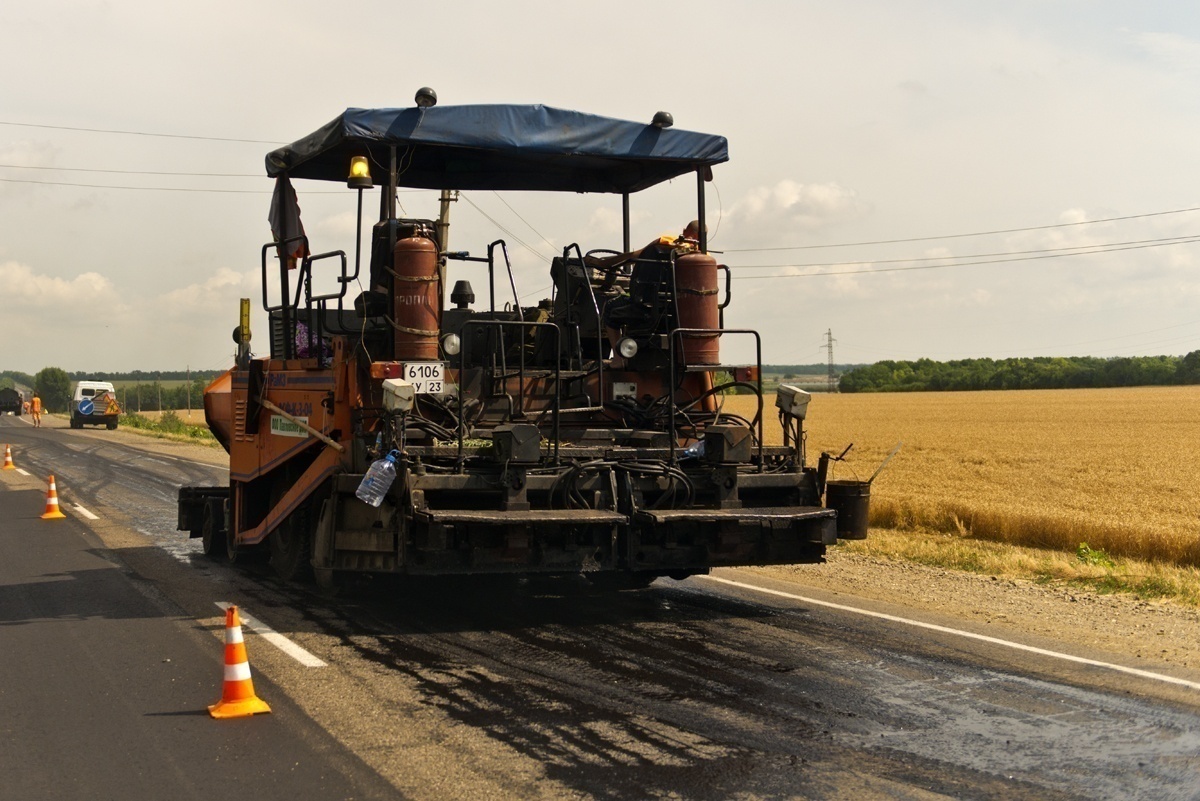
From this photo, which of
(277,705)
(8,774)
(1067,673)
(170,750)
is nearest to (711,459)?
(1067,673)

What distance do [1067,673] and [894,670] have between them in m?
1.02

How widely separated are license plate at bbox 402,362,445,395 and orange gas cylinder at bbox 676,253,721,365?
6.47 feet

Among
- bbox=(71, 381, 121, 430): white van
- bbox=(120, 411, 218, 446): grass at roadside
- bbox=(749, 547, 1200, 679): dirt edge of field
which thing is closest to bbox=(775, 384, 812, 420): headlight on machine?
bbox=(749, 547, 1200, 679): dirt edge of field

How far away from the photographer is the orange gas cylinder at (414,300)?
8.26 metres

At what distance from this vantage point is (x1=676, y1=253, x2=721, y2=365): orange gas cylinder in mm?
9141

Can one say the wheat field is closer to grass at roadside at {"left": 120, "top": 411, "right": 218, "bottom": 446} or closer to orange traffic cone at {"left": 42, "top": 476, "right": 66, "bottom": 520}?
orange traffic cone at {"left": 42, "top": 476, "right": 66, "bottom": 520}

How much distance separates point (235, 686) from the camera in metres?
6.06

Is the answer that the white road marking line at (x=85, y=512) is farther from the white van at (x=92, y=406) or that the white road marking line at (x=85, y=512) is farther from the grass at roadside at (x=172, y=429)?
the white van at (x=92, y=406)

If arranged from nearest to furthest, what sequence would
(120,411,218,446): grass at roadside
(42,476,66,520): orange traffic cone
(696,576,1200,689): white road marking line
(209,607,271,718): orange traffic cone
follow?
1. (209,607,271,718): orange traffic cone
2. (696,576,1200,689): white road marking line
3. (42,476,66,520): orange traffic cone
4. (120,411,218,446): grass at roadside

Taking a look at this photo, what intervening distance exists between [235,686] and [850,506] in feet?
15.1

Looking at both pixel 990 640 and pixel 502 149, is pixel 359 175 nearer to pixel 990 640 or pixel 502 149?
pixel 502 149

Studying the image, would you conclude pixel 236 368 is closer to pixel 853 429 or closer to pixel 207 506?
pixel 207 506

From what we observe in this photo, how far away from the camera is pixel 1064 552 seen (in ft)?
42.7

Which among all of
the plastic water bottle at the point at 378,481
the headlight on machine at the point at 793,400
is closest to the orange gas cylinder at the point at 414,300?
the plastic water bottle at the point at 378,481
